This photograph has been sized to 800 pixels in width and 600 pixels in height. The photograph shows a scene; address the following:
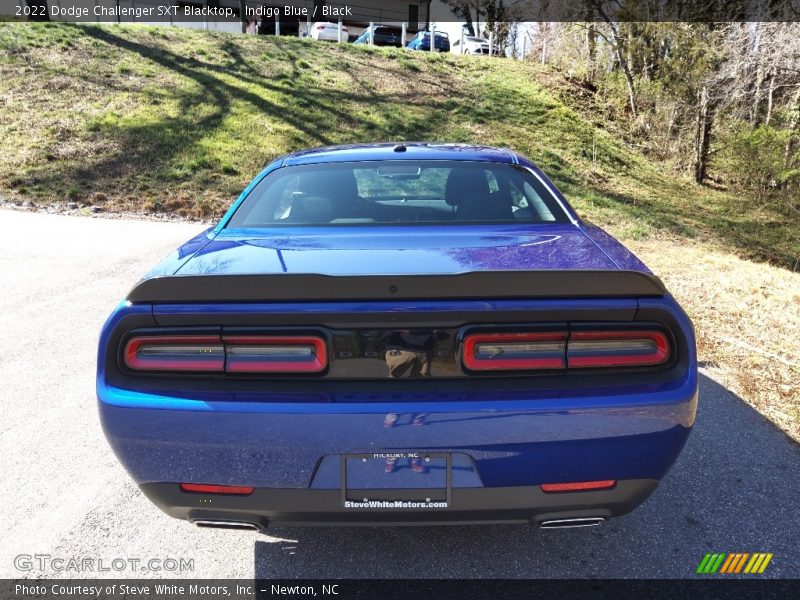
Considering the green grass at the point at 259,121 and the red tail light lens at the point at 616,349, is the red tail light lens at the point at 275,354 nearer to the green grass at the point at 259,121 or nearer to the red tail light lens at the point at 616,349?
the red tail light lens at the point at 616,349

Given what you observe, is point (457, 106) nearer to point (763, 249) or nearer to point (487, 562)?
point (763, 249)

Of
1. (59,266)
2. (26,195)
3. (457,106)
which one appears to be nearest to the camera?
(59,266)

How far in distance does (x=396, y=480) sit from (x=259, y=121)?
54.4 feet

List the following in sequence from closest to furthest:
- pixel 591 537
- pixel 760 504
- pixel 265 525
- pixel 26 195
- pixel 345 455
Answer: pixel 345 455, pixel 265 525, pixel 591 537, pixel 760 504, pixel 26 195

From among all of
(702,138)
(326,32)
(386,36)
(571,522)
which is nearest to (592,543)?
(571,522)

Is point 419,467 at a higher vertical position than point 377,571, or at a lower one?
higher

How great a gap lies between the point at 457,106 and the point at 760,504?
18.7m

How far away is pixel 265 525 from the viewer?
2012mm

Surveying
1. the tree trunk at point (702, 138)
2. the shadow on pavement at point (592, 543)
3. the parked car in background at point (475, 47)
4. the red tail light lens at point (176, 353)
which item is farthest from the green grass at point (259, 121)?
the red tail light lens at point (176, 353)

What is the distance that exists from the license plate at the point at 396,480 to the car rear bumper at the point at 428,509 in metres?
0.02

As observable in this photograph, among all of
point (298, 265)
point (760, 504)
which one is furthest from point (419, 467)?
point (760, 504)

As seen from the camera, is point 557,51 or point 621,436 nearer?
point 621,436

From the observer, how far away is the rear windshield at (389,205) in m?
2.96

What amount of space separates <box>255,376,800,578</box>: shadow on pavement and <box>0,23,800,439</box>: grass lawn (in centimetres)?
354
